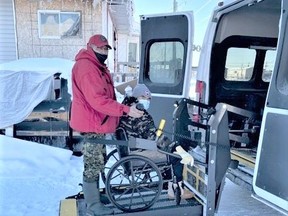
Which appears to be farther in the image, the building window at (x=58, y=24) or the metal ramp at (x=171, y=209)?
the building window at (x=58, y=24)

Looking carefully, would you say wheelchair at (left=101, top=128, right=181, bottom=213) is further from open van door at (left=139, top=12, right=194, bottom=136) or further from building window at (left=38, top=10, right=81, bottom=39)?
building window at (left=38, top=10, right=81, bottom=39)

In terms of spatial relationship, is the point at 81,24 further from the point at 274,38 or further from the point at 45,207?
the point at 45,207

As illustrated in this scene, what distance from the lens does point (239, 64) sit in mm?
4723

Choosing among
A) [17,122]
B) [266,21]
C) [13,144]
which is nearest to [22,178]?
[13,144]

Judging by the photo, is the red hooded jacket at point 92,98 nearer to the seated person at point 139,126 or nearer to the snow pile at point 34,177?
the seated person at point 139,126

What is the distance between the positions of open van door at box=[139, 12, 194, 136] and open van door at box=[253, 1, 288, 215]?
189cm

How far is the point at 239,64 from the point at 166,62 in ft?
3.70

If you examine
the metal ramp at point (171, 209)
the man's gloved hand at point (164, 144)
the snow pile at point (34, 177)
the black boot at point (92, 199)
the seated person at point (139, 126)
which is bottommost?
the snow pile at point (34, 177)

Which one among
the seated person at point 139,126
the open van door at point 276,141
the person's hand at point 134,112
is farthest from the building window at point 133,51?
the open van door at point 276,141

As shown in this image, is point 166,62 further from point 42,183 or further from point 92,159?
point 42,183

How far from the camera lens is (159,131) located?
2.70 metres

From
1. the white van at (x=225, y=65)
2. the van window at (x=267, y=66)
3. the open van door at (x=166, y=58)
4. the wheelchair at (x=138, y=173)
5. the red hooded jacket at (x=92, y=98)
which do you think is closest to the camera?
the red hooded jacket at (x=92, y=98)

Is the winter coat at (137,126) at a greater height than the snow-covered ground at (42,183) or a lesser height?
greater

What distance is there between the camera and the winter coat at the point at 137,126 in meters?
2.87
